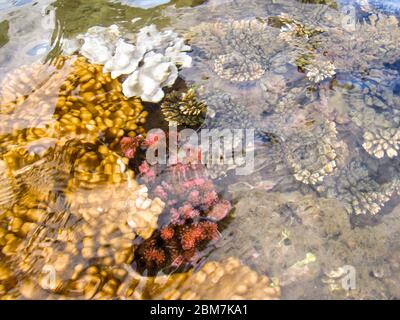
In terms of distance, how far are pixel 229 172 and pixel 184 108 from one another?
40.0 inches

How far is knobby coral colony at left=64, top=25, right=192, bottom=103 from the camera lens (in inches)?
178

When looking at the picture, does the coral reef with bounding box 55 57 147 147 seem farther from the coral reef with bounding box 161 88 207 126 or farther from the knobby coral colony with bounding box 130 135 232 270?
the knobby coral colony with bounding box 130 135 232 270

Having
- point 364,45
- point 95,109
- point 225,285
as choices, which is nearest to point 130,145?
point 95,109

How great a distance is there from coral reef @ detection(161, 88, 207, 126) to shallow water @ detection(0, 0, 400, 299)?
0.09 meters

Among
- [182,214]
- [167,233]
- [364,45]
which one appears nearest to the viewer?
[167,233]

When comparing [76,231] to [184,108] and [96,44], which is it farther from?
[96,44]

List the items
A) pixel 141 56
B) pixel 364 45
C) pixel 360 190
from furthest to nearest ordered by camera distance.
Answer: pixel 364 45, pixel 141 56, pixel 360 190

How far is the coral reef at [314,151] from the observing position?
3762 millimetres

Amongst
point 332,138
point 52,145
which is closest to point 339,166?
point 332,138

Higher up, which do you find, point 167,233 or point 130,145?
point 130,145

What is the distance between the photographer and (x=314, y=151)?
389 centimetres

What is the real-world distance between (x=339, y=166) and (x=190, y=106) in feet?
5.87

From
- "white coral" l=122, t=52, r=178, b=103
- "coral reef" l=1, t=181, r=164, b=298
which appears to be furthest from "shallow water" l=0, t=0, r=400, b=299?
"white coral" l=122, t=52, r=178, b=103

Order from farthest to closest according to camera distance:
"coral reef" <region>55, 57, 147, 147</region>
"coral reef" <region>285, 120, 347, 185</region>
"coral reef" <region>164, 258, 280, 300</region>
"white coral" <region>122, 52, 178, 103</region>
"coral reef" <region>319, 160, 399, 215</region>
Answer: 1. "white coral" <region>122, 52, 178, 103</region>
2. "coral reef" <region>55, 57, 147, 147</region>
3. "coral reef" <region>285, 120, 347, 185</region>
4. "coral reef" <region>319, 160, 399, 215</region>
5. "coral reef" <region>164, 258, 280, 300</region>
